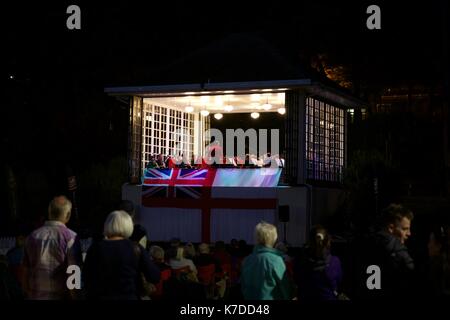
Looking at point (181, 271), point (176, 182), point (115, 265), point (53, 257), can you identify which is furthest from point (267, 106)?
point (115, 265)

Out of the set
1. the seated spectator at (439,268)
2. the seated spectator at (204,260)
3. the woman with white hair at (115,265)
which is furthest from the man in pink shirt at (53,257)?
the seated spectator at (204,260)

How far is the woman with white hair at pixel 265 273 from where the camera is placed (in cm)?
614

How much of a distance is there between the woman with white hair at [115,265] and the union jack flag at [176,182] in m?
14.2

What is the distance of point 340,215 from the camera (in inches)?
848

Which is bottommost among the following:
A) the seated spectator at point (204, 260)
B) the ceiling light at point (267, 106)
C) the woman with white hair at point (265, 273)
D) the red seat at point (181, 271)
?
the seated spectator at point (204, 260)

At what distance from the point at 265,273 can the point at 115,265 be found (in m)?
1.23

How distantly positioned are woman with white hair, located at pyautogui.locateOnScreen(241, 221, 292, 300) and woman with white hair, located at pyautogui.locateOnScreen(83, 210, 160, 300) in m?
0.83

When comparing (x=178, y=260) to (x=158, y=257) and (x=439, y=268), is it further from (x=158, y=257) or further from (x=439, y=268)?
(x=439, y=268)

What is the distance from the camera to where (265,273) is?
20.2 feet

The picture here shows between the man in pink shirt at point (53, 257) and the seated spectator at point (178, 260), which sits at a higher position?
the man in pink shirt at point (53, 257)

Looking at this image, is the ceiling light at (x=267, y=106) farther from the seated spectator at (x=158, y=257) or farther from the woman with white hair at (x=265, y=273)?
the woman with white hair at (x=265, y=273)

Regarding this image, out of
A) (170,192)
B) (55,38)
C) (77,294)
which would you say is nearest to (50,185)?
(55,38)
